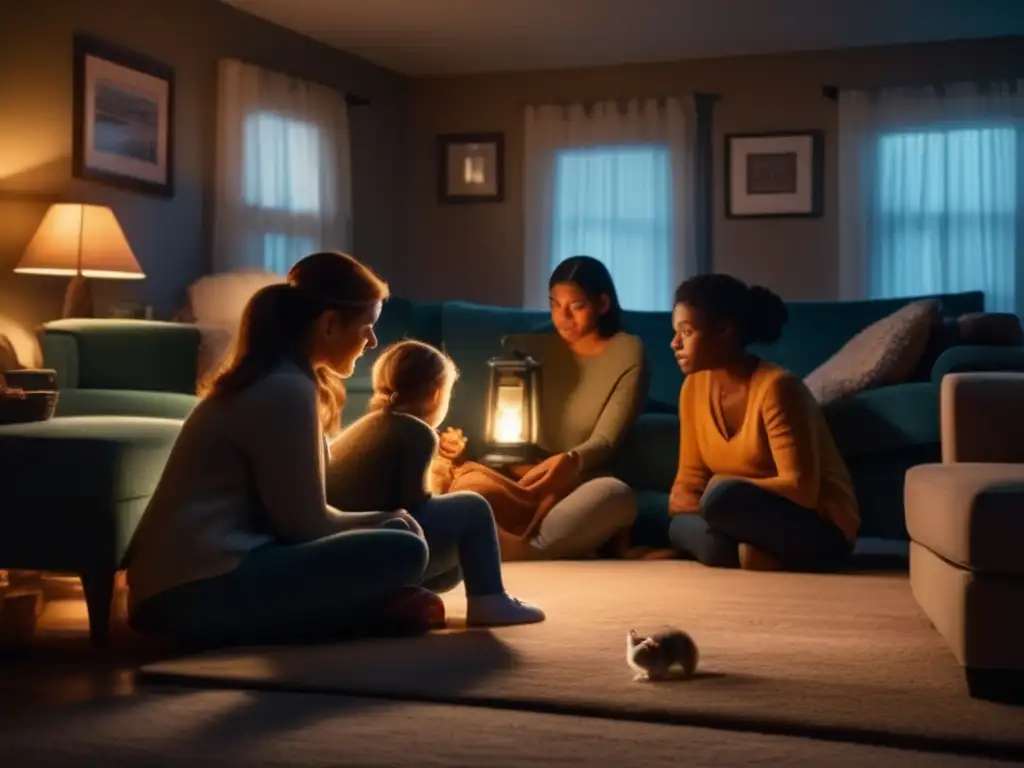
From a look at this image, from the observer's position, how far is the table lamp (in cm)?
480

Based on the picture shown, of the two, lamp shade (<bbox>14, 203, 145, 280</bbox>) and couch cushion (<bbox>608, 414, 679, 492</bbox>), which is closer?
couch cushion (<bbox>608, 414, 679, 492</bbox>)

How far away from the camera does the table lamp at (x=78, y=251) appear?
4.80m

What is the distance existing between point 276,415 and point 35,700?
1.97 feet

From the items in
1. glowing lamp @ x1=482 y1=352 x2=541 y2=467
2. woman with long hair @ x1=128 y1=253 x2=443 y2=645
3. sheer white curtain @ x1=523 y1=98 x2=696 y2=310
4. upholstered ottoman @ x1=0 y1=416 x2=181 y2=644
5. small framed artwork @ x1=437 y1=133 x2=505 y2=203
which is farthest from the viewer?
small framed artwork @ x1=437 y1=133 x2=505 y2=203

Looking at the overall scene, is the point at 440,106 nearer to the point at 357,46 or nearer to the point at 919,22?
the point at 357,46

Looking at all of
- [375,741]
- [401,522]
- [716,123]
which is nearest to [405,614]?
[401,522]

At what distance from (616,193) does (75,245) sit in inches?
145

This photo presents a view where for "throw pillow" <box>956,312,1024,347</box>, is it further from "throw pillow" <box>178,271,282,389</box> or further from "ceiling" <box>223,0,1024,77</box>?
"throw pillow" <box>178,271,282,389</box>

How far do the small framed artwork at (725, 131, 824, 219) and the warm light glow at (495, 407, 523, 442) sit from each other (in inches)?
162

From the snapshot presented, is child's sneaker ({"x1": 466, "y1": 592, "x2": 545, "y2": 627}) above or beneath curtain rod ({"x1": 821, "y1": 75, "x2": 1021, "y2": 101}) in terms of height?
beneath

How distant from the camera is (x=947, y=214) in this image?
7.13m

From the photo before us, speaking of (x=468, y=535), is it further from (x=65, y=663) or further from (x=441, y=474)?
(x=441, y=474)

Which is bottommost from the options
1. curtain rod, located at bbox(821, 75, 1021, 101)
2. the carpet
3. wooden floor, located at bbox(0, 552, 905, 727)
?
wooden floor, located at bbox(0, 552, 905, 727)

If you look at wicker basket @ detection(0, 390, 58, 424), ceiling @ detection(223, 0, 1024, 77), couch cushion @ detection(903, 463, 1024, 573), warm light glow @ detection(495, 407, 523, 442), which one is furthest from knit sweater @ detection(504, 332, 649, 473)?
ceiling @ detection(223, 0, 1024, 77)
